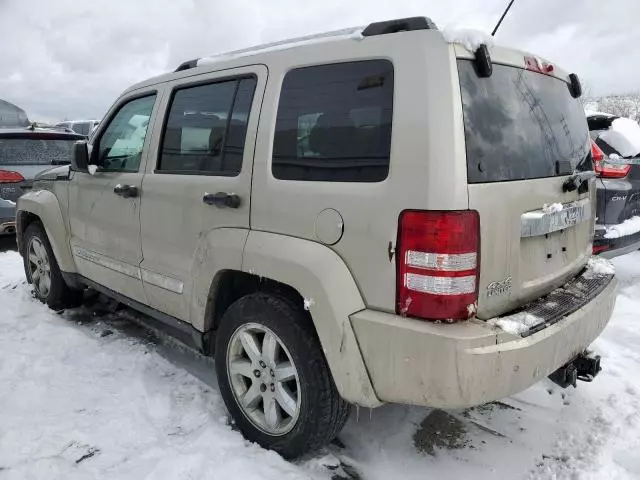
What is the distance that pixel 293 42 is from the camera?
2.55 meters

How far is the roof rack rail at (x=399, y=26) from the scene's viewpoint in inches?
79.9

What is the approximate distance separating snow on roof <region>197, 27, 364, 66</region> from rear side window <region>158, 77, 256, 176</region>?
0.60ft

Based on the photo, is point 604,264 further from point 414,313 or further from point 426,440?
point 414,313

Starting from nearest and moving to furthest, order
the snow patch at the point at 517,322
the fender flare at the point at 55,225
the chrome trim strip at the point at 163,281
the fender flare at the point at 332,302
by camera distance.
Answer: the snow patch at the point at 517,322, the fender flare at the point at 332,302, the chrome trim strip at the point at 163,281, the fender flare at the point at 55,225

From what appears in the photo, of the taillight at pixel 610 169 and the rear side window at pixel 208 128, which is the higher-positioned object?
the rear side window at pixel 208 128

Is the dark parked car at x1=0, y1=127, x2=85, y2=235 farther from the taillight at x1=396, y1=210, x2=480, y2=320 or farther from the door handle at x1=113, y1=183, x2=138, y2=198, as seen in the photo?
the taillight at x1=396, y1=210, x2=480, y2=320

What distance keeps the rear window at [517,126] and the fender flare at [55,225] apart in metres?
3.45

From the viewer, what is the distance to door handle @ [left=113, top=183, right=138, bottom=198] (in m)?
3.19

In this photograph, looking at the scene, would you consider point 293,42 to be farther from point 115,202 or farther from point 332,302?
point 115,202

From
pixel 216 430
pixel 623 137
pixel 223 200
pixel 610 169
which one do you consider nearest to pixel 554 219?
pixel 223 200

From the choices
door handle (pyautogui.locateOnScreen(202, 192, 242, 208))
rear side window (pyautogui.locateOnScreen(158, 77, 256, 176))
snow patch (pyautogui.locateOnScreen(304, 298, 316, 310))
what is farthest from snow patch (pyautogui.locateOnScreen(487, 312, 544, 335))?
rear side window (pyautogui.locateOnScreen(158, 77, 256, 176))

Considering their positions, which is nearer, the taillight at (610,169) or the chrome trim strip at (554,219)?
the chrome trim strip at (554,219)

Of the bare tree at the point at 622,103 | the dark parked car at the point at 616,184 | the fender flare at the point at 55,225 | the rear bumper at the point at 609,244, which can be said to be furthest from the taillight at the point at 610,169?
the bare tree at the point at 622,103

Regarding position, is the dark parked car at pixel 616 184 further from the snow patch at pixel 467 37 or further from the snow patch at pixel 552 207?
the snow patch at pixel 467 37
